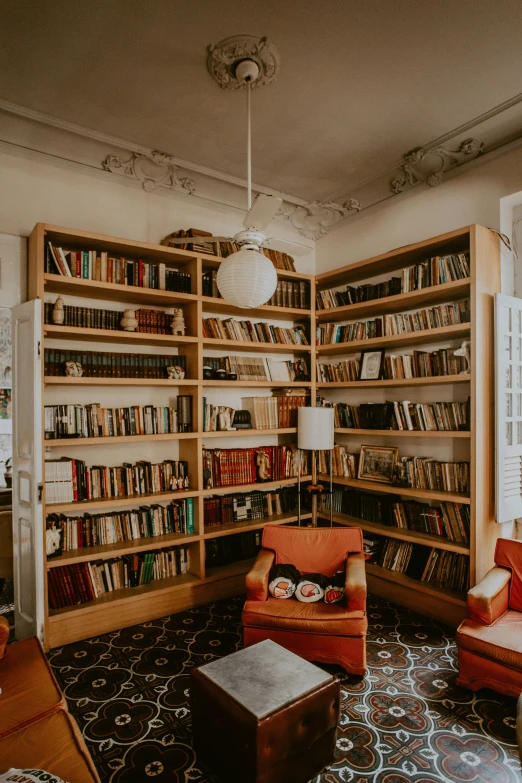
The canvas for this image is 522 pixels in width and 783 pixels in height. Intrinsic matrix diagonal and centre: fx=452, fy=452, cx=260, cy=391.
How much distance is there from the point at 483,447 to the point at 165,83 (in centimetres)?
305

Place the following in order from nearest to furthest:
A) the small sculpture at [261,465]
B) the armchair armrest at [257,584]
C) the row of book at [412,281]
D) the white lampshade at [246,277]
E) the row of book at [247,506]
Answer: the white lampshade at [246,277], the armchair armrest at [257,584], the row of book at [412,281], the row of book at [247,506], the small sculpture at [261,465]

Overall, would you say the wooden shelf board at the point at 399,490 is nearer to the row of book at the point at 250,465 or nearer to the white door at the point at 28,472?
the row of book at the point at 250,465

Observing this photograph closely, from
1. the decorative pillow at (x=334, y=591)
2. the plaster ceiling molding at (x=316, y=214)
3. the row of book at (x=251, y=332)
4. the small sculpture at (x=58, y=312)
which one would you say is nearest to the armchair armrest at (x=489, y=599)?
the decorative pillow at (x=334, y=591)

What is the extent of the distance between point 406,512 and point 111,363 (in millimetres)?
2561

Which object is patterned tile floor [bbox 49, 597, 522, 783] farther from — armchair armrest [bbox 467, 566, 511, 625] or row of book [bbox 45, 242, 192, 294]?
row of book [bbox 45, 242, 192, 294]

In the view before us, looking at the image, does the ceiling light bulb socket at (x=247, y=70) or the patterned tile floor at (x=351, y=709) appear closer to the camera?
the patterned tile floor at (x=351, y=709)

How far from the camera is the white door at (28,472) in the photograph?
2.77 meters

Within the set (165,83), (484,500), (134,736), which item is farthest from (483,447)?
(165,83)

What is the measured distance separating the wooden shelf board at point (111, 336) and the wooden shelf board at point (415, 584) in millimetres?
2364

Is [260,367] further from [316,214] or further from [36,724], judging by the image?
[36,724]

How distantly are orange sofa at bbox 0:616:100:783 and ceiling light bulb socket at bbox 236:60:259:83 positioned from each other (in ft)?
10.2

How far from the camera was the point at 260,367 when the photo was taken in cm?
410

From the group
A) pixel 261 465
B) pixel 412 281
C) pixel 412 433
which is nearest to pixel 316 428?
pixel 261 465

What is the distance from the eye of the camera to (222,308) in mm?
3893
